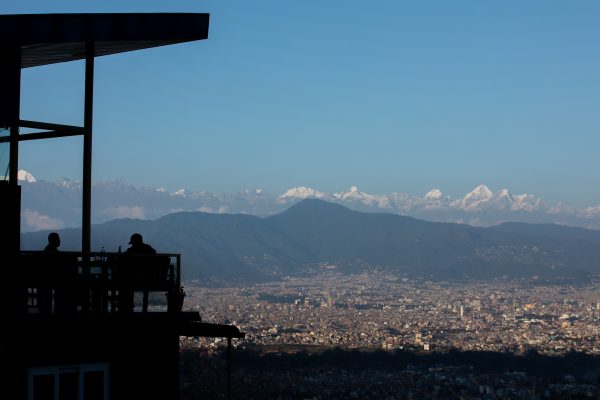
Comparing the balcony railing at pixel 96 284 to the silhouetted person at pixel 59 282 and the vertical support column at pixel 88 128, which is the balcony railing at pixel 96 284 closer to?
the silhouetted person at pixel 59 282

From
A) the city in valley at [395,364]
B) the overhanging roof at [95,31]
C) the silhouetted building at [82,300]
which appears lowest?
the city in valley at [395,364]

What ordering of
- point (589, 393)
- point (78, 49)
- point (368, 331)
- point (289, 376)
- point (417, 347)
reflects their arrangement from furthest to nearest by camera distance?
point (368, 331), point (417, 347), point (289, 376), point (589, 393), point (78, 49)

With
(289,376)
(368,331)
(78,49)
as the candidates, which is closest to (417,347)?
(368,331)

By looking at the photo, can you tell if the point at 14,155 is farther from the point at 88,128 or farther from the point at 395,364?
the point at 395,364

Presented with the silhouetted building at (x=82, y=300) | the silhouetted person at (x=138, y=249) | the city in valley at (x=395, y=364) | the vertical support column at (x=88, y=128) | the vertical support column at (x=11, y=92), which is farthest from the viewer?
the city in valley at (x=395, y=364)

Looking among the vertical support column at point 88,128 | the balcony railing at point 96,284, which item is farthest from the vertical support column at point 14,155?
the vertical support column at point 88,128

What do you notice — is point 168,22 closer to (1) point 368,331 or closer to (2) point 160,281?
(2) point 160,281

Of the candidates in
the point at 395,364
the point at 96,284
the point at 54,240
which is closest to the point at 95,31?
the point at 54,240
